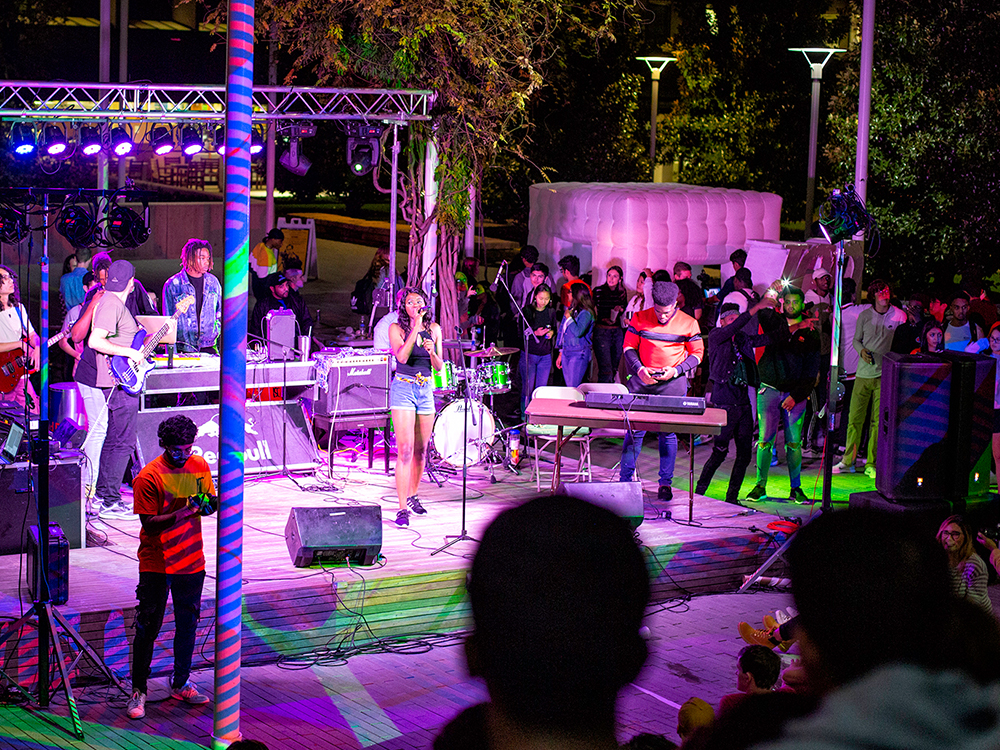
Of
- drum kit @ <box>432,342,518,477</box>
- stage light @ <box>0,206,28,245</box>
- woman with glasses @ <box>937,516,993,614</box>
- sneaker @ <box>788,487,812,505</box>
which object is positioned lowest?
sneaker @ <box>788,487,812,505</box>

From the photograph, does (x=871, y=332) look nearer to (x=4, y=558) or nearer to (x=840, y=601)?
(x=4, y=558)

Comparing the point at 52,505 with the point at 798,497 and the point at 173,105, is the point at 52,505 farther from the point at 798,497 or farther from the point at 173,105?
the point at 798,497

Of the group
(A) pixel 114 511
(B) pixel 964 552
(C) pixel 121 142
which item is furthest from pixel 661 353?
(C) pixel 121 142

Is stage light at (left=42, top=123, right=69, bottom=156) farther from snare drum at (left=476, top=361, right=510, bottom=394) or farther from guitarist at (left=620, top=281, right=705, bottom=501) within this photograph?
guitarist at (left=620, top=281, right=705, bottom=501)

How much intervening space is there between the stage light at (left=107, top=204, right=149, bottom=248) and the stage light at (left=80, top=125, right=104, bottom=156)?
5.03ft

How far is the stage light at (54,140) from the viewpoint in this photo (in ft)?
35.0

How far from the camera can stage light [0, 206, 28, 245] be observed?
834cm

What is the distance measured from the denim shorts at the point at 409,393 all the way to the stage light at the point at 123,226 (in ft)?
7.63

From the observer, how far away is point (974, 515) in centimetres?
969

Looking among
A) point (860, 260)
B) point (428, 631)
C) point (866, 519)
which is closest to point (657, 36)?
point (860, 260)

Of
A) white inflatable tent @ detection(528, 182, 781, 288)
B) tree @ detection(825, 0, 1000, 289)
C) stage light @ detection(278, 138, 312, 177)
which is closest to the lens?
stage light @ detection(278, 138, 312, 177)

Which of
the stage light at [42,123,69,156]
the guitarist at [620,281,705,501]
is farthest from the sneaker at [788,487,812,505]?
the stage light at [42,123,69,156]

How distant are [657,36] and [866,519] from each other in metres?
29.5

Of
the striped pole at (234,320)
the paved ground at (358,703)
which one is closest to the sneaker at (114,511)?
the paved ground at (358,703)
